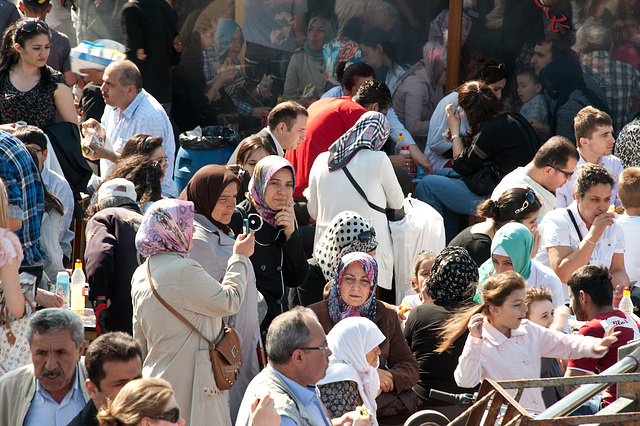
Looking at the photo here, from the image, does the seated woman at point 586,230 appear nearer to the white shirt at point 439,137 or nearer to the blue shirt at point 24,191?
the white shirt at point 439,137

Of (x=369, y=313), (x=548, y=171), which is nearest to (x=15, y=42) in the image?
(x=369, y=313)

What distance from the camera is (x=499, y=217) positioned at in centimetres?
566

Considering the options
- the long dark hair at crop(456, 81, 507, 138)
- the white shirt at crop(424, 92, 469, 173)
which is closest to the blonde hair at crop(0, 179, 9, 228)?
the long dark hair at crop(456, 81, 507, 138)

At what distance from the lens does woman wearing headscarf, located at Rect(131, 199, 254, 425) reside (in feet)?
12.5

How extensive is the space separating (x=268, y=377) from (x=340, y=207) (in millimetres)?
3008

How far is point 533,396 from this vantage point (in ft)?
14.1

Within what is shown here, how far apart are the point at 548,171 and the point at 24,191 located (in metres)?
3.68

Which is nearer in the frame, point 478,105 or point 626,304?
point 626,304

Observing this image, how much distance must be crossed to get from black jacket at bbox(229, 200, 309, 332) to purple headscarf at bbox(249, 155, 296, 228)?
2.0 inches

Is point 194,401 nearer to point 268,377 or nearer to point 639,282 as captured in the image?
point 268,377

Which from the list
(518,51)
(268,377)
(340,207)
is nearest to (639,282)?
(340,207)

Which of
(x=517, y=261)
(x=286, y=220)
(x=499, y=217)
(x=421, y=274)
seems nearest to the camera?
(x=286, y=220)

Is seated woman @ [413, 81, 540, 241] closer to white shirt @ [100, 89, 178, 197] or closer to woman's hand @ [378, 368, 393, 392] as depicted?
white shirt @ [100, 89, 178, 197]

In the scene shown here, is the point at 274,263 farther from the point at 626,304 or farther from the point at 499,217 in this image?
the point at 626,304
